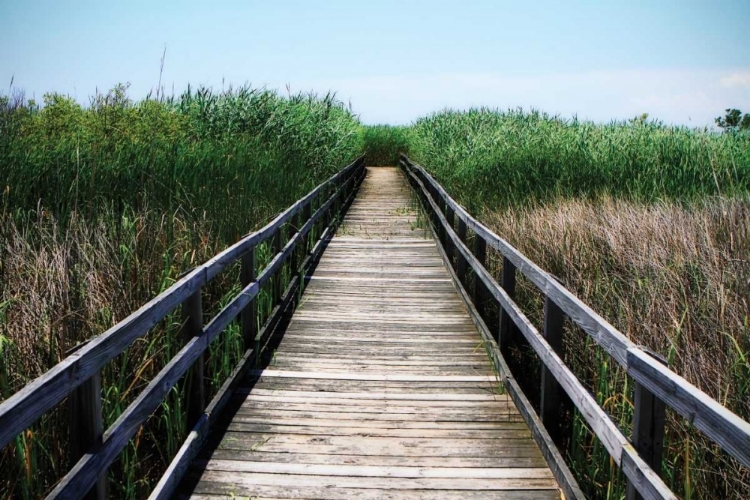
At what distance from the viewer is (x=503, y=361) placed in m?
4.80

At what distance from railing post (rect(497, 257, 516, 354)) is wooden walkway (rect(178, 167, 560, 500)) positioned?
28 centimetres

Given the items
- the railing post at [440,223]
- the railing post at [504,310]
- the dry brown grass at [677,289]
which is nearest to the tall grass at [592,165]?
the railing post at [440,223]

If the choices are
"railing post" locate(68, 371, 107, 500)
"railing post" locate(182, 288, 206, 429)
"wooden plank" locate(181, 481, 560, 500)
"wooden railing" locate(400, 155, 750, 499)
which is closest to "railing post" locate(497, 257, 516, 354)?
"wooden railing" locate(400, 155, 750, 499)

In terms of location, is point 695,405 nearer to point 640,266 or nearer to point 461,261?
point 640,266

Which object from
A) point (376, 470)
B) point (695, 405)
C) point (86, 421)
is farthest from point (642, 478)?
point (86, 421)

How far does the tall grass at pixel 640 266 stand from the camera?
3.19m

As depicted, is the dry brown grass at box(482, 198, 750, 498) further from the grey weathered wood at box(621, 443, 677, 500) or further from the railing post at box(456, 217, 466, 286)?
the railing post at box(456, 217, 466, 286)

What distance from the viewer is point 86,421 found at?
2.36m

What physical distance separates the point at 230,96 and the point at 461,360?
9.08 metres

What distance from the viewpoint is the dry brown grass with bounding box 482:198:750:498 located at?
120 inches

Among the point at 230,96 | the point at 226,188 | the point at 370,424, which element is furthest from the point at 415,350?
the point at 230,96

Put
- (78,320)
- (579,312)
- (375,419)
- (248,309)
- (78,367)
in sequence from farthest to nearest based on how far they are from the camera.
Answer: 1. (248,309)
2. (375,419)
3. (78,320)
4. (579,312)
5. (78,367)

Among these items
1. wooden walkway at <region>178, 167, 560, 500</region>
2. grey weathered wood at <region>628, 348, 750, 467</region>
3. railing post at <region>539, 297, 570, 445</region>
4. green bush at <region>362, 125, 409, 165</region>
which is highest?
green bush at <region>362, 125, 409, 165</region>

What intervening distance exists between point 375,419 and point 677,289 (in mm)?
2188
